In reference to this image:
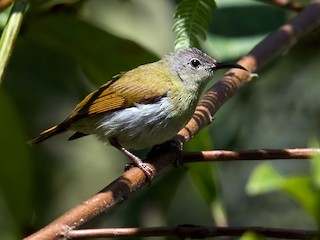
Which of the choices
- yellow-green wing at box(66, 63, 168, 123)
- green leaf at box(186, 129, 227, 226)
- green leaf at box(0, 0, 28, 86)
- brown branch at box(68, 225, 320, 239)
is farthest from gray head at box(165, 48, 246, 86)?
brown branch at box(68, 225, 320, 239)

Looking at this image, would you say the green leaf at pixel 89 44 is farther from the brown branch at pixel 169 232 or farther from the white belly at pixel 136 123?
the brown branch at pixel 169 232

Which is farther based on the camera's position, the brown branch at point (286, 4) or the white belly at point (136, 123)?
the brown branch at point (286, 4)

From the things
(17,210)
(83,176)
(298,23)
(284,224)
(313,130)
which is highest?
(298,23)

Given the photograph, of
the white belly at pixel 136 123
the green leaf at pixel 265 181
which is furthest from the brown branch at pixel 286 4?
the green leaf at pixel 265 181

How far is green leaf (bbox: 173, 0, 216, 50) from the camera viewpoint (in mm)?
1953

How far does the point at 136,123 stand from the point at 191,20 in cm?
93

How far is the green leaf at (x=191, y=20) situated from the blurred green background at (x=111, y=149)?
446mm

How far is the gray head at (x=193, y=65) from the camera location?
319cm

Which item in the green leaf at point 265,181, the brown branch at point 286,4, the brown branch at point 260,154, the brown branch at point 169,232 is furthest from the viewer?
the brown branch at point 286,4

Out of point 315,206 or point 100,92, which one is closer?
point 315,206

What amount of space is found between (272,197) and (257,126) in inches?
19.5

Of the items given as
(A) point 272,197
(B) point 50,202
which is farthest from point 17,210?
(A) point 272,197

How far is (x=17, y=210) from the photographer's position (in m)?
2.42

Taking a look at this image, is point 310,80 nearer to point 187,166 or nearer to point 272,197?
point 272,197
